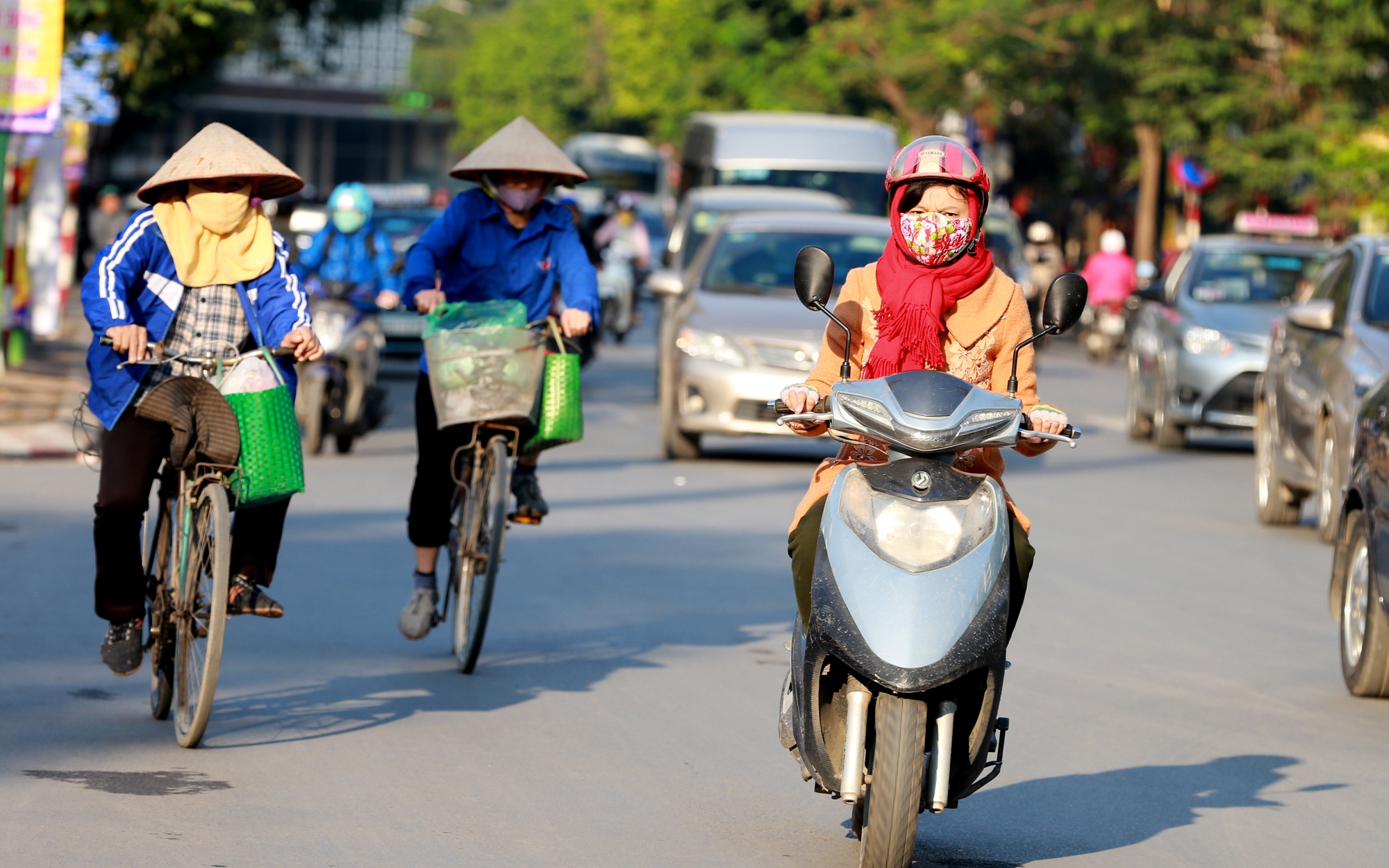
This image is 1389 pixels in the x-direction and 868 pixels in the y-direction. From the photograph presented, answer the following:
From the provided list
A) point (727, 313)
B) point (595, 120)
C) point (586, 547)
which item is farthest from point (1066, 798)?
point (595, 120)

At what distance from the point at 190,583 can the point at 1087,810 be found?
2719 mm

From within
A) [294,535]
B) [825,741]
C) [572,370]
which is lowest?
[294,535]

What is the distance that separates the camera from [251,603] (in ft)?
21.9

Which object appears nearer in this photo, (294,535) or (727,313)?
(294,535)

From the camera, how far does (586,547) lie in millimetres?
11297

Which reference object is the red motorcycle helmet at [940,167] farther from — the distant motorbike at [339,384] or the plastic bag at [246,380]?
the distant motorbike at [339,384]

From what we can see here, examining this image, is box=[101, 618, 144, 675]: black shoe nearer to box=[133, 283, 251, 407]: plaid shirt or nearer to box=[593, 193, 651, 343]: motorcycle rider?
box=[133, 283, 251, 407]: plaid shirt

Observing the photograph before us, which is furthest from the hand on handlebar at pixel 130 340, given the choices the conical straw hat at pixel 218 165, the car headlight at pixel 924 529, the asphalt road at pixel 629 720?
the car headlight at pixel 924 529

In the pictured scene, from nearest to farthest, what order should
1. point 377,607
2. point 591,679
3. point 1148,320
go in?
1. point 591,679
2. point 377,607
3. point 1148,320

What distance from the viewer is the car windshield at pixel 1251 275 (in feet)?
59.4

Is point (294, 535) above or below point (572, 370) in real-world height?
below

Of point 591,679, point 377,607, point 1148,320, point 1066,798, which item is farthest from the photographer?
point 1148,320

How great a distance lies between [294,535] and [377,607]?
2.34 meters

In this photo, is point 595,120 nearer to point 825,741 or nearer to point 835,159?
point 835,159
